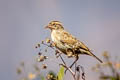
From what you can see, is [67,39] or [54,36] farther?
[54,36]

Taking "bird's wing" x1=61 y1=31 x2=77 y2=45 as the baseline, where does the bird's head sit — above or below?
above

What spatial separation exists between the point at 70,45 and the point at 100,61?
48 cm

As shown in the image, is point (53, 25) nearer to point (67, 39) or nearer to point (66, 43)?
point (67, 39)

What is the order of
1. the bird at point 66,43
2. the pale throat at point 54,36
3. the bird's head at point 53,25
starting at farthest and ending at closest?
1. the bird's head at point 53,25
2. the pale throat at point 54,36
3. the bird at point 66,43

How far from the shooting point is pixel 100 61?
3.18 meters

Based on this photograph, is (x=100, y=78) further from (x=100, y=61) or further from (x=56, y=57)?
(x=100, y=61)

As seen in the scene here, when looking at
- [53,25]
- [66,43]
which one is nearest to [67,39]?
[66,43]

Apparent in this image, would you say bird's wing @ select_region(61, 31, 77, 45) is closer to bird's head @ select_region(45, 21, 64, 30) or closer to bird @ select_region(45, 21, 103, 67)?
bird @ select_region(45, 21, 103, 67)

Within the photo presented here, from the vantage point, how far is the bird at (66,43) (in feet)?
9.10

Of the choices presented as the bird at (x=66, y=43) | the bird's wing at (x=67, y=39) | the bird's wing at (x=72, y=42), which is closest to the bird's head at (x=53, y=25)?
the bird at (x=66, y=43)

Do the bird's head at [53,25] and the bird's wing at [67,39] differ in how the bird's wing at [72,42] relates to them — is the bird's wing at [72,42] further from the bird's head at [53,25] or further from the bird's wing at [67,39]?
the bird's head at [53,25]

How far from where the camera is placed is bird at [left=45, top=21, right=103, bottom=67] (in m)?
2.77

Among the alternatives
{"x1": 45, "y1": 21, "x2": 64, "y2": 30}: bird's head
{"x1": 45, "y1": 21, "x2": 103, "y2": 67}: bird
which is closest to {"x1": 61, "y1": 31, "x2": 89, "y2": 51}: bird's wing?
{"x1": 45, "y1": 21, "x2": 103, "y2": 67}: bird

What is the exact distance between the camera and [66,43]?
322cm
